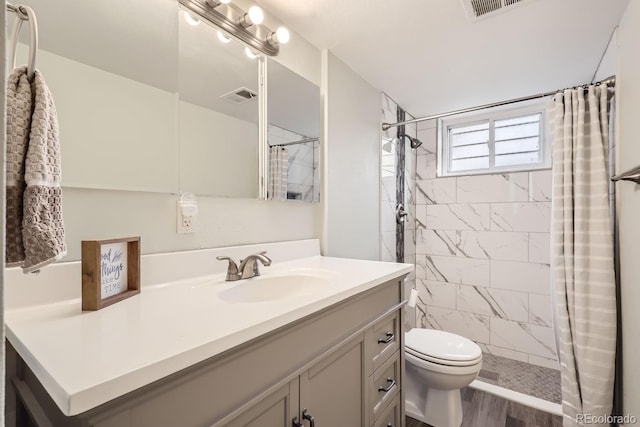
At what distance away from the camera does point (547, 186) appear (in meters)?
2.38

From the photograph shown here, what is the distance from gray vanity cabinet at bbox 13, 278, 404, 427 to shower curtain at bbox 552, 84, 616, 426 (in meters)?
1.05

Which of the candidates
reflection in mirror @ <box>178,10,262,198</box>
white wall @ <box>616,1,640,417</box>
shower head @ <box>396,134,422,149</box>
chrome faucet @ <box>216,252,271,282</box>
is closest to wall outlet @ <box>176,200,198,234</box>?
reflection in mirror @ <box>178,10,262,198</box>

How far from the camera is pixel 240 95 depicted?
4.41 ft

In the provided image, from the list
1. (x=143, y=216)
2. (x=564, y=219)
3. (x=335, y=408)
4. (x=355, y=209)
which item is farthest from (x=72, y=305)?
(x=564, y=219)

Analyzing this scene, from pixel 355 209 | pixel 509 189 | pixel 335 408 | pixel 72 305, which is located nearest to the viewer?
pixel 72 305

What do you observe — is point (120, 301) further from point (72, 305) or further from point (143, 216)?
point (143, 216)

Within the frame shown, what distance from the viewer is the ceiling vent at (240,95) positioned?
1.29 metres

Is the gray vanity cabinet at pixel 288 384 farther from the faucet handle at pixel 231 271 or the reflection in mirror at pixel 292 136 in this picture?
the reflection in mirror at pixel 292 136

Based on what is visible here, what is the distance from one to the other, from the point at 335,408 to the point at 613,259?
1.62 m

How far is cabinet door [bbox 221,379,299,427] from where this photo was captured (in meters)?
0.63

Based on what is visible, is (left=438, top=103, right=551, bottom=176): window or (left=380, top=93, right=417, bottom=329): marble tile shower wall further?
Answer: (left=438, top=103, right=551, bottom=176): window

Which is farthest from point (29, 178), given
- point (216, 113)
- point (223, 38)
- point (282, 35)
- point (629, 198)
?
point (629, 198)

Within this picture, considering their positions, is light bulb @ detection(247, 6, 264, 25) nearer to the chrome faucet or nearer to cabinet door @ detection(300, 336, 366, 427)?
the chrome faucet

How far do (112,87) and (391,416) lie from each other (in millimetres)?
1677
